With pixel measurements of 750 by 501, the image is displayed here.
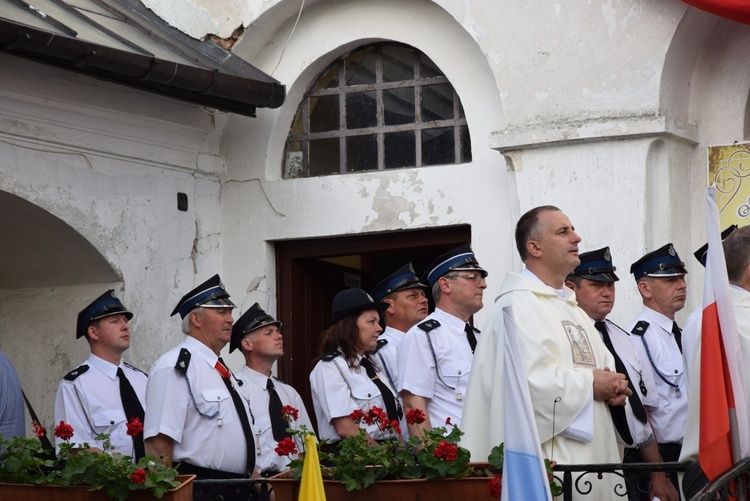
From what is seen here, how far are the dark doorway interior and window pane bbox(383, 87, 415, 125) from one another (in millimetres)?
850

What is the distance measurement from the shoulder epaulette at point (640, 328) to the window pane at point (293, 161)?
11.0 feet

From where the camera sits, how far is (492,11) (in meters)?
9.12

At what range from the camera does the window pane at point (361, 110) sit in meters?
9.92

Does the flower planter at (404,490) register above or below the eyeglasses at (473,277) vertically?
below

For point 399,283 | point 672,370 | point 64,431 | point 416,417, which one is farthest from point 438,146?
point 64,431

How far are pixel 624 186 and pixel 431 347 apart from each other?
229 cm

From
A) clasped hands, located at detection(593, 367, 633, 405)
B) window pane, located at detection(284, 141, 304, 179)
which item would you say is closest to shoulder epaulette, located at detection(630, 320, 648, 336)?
clasped hands, located at detection(593, 367, 633, 405)

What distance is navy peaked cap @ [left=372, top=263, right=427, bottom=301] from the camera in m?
8.09

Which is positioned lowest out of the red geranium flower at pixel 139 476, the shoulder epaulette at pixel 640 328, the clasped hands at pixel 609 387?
the red geranium flower at pixel 139 476

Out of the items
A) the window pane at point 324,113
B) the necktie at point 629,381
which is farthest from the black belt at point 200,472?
the window pane at point 324,113

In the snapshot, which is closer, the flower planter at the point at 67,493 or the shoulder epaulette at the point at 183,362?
the flower planter at the point at 67,493

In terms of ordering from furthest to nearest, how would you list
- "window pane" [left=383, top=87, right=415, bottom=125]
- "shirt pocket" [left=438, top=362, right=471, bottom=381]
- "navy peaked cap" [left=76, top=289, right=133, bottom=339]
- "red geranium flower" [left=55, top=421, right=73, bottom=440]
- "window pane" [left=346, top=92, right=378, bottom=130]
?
1. "window pane" [left=346, top=92, right=378, bottom=130]
2. "window pane" [left=383, top=87, right=415, bottom=125]
3. "navy peaked cap" [left=76, top=289, right=133, bottom=339]
4. "shirt pocket" [left=438, top=362, right=471, bottom=381]
5. "red geranium flower" [left=55, top=421, right=73, bottom=440]

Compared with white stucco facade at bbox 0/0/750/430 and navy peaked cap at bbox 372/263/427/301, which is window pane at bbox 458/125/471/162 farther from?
navy peaked cap at bbox 372/263/427/301

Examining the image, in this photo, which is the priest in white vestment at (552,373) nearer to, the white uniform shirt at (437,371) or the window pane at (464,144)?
the white uniform shirt at (437,371)
